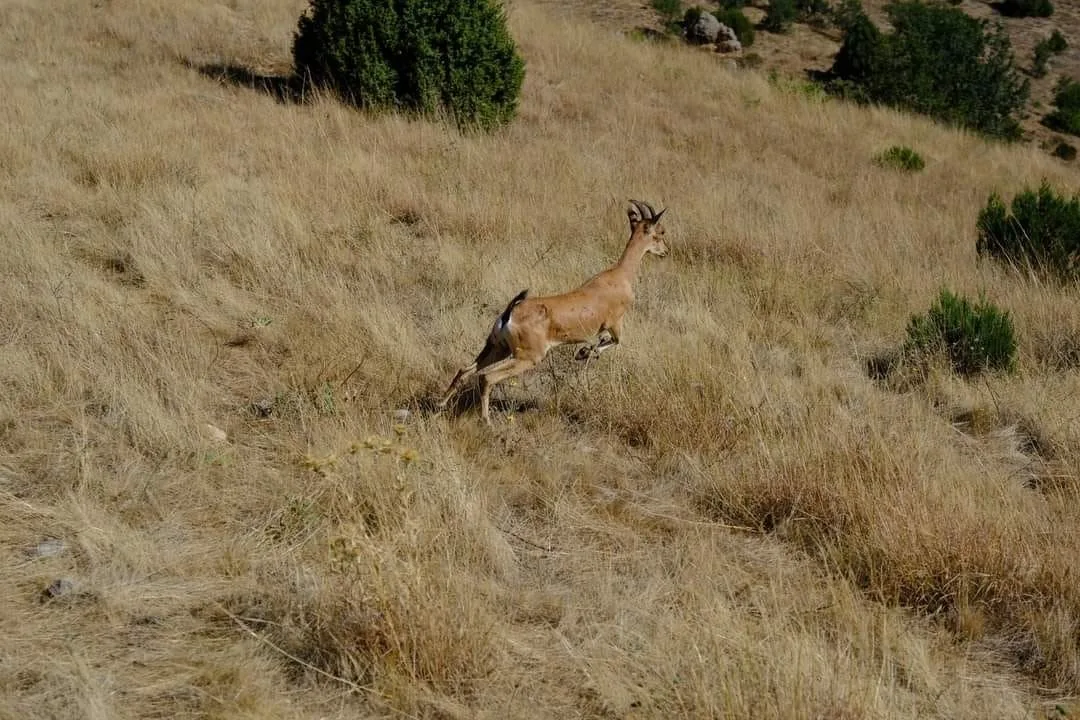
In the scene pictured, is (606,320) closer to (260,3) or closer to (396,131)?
(396,131)

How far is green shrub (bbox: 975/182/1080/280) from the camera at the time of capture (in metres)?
8.88

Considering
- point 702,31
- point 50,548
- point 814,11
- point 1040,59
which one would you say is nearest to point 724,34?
point 702,31

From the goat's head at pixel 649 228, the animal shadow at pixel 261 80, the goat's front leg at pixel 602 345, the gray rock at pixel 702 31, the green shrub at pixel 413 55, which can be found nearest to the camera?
the goat's front leg at pixel 602 345

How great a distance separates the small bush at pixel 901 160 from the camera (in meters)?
13.0

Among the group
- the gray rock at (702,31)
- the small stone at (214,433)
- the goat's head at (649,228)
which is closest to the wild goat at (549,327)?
the goat's head at (649,228)

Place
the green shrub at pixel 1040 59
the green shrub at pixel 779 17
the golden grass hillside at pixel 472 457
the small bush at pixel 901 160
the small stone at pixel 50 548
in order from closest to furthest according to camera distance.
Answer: the golden grass hillside at pixel 472 457 → the small stone at pixel 50 548 → the small bush at pixel 901 160 → the green shrub at pixel 779 17 → the green shrub at pixel 1040 59

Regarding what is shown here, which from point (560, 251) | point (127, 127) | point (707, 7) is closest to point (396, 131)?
point (127, 127)

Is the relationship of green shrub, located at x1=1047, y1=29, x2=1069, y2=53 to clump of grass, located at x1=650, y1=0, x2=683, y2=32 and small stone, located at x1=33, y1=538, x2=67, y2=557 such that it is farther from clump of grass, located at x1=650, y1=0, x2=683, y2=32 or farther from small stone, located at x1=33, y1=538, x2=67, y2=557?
small stone, located at x1=33, y1=538, x2=67, y2=557

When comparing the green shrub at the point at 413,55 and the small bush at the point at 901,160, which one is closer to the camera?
the green shrub at the point at 413,55

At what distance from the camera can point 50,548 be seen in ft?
11.9

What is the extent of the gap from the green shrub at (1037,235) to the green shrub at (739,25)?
54.8 ft

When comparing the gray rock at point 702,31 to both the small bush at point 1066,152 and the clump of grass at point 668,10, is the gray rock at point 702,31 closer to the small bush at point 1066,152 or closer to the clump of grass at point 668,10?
the clump of grass at point 668,10

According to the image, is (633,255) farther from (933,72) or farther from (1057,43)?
(1057,43)

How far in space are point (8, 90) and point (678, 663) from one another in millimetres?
10142
